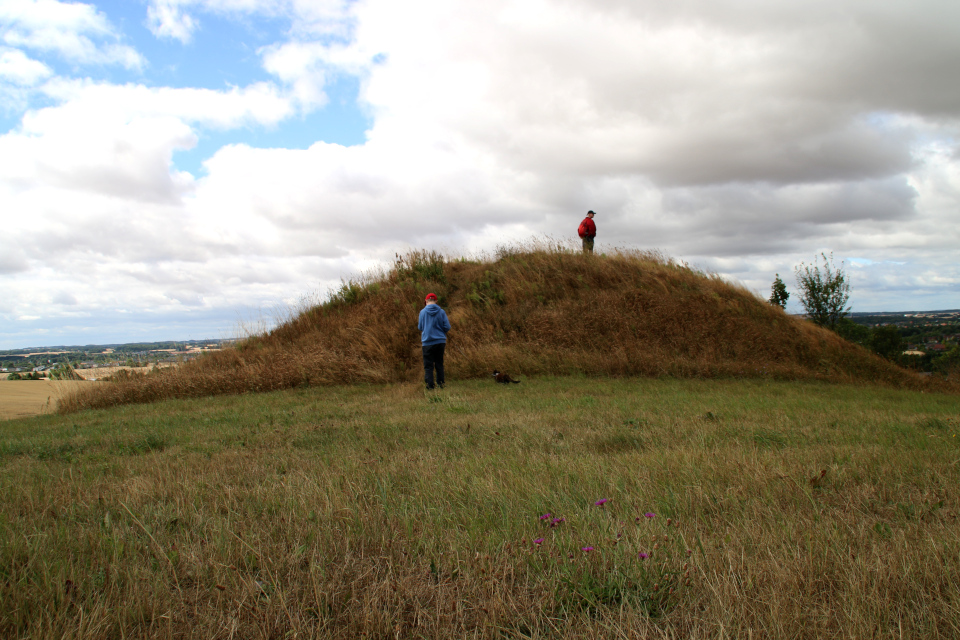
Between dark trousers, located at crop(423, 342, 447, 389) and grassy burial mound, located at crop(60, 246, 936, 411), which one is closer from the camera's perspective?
dark trousers, located at crop(423, 342, 447, 389)

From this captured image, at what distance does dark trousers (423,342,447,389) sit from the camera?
1166 centimetres

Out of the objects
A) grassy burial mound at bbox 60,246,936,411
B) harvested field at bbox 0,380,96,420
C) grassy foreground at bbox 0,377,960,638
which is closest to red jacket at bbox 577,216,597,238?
grassy burial mound at bbox 60,246,936,411

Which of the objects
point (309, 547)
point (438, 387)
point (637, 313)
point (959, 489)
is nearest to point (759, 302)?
point (637, 313)

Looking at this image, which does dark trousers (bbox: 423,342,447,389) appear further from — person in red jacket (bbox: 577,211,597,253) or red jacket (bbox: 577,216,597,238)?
red jacket (bbox: 577,216,597,238)

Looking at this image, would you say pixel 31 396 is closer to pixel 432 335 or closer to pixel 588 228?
pixel 432 335

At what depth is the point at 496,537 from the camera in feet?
8.81

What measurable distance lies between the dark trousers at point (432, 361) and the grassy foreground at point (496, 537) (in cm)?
573

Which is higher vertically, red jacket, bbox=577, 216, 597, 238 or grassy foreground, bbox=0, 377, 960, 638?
red jacket, bbox=577, 216, 597, 238

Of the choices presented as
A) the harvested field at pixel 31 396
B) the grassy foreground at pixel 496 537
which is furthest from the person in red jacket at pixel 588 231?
the harvested field at pixel 31 396

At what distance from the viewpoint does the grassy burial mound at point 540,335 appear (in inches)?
523

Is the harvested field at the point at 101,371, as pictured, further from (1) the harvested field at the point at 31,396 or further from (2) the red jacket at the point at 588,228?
(2) the red jacket at the point at 588,228

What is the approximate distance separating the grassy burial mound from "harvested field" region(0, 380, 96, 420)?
1225 millimetres

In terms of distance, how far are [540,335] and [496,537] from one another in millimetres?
12483

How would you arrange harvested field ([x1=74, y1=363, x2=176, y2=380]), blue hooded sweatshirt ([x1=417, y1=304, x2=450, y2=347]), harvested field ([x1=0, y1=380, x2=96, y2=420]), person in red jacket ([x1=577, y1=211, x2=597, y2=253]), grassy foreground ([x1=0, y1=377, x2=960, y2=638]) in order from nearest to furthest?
1. grassy foreground ([x1=0, y1=377, x2=960, y2=638])
2. blue hooded sweatshirt ([x1=417, y1=304, x2=450, y2=347])
3. harvested field ([x1=0, y1=380, x2=96, y2=420])
4. harvested field ([x1=74, y1=363, x2=176, y2=380])
5. person in red jacket ([x1=577, y1=211, x2=597, y2=253])
